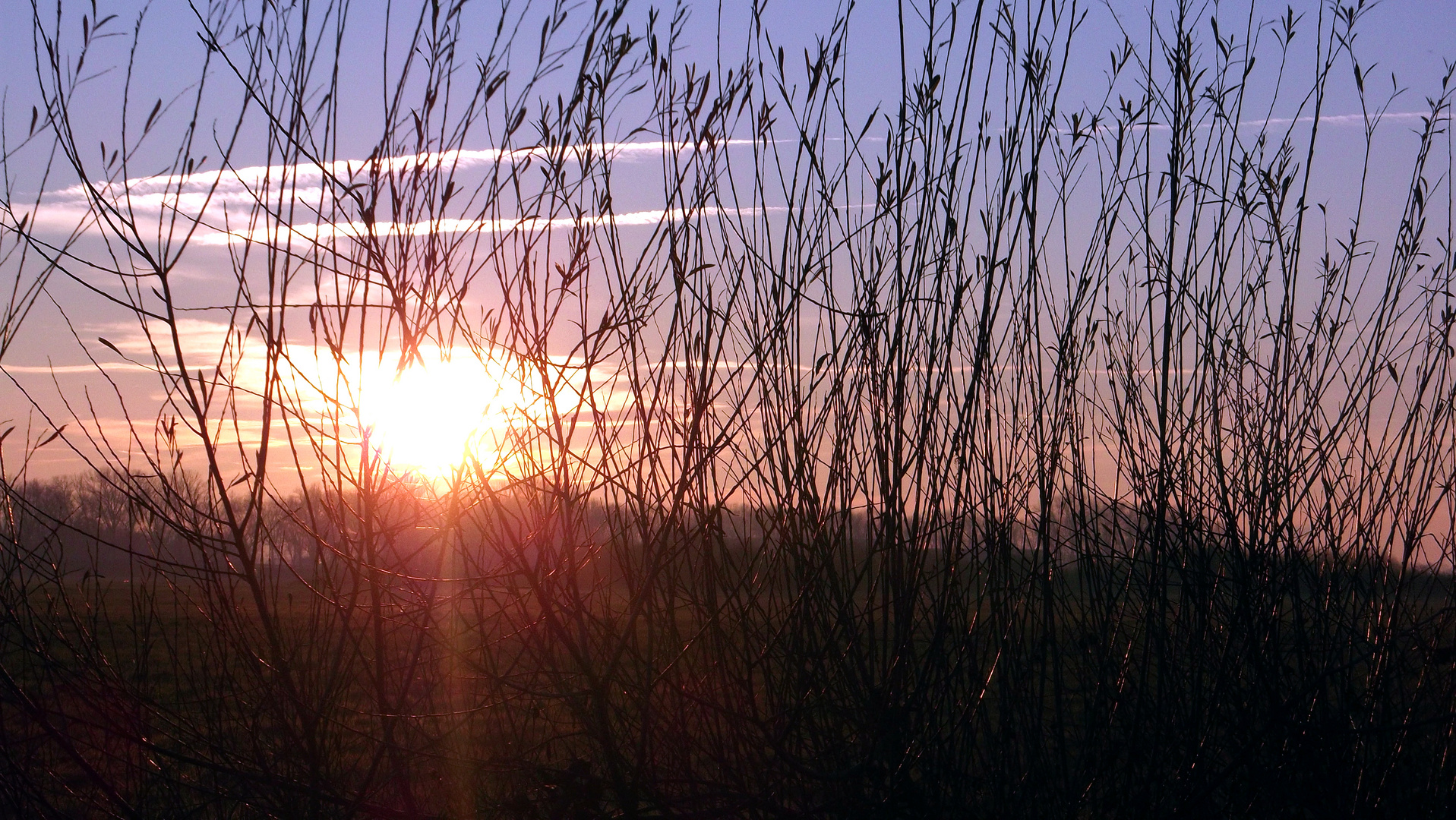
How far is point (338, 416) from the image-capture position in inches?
58.1

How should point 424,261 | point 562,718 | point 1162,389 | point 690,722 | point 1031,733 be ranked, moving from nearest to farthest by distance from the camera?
point 424,261
point 1162,389
point 1031,733
point 690,722
point 562,718

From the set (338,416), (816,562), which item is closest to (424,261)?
(338,416)

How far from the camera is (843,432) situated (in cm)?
166

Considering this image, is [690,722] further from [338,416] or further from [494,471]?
[338,416]

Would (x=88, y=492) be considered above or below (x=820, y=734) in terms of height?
above

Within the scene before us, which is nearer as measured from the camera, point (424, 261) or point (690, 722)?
point (424, 261)

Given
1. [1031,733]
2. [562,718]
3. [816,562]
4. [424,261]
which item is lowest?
[562,718]

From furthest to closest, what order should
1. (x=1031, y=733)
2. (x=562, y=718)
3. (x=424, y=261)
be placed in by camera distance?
(x=562, y=718)
(x=1031, y=733)
(x=424, y=261)

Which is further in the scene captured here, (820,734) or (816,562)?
(820,734)

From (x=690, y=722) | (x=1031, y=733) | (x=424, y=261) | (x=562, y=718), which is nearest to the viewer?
(x=424, y=261)

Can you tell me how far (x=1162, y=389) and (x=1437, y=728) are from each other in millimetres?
946

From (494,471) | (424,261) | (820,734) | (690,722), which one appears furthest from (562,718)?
(424,261)

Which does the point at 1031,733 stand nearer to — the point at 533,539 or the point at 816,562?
the point at 816,562

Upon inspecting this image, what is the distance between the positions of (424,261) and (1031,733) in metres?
1.30
